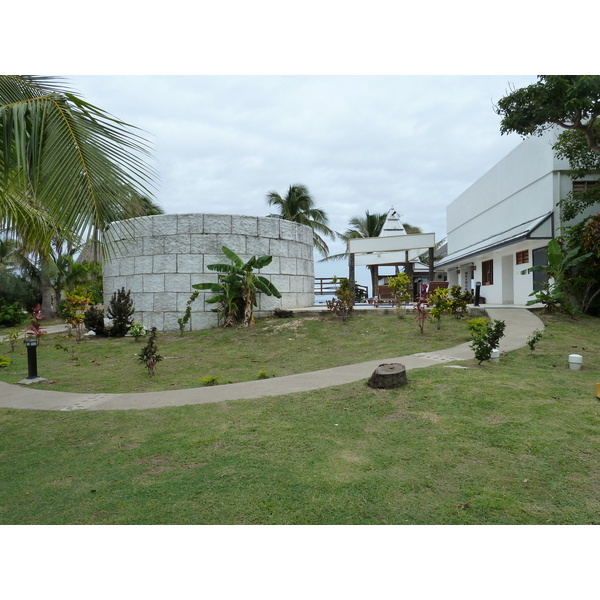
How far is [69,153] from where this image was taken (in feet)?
11.7

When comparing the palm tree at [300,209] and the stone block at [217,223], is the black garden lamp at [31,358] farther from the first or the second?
the palm tree at [300,209]

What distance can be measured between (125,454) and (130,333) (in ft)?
30.5

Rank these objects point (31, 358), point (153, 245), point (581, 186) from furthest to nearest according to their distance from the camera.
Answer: point (581, 186), point (153, 245), point (31, 358)

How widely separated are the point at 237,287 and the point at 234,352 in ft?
10.7

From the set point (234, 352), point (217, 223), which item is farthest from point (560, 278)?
point (217, 223)

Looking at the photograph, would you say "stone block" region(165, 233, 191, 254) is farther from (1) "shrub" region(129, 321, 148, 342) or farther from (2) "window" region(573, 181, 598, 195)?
(2) "window" region(573, 181, 598, 195)

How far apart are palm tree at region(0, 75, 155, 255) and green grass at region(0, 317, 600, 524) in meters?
2.23

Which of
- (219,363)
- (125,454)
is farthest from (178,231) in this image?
(125,454)

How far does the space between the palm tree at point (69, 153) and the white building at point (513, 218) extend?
13.7 m

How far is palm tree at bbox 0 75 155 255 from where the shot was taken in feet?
11.5

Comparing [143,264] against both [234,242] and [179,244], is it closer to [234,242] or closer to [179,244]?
[179,244]

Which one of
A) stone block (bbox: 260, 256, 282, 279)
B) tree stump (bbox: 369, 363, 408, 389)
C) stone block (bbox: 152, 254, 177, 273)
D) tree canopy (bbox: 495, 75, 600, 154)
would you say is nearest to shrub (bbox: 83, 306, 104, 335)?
stone block (bbox: 152, 254, 177, 273)

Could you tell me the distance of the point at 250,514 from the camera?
300 cm

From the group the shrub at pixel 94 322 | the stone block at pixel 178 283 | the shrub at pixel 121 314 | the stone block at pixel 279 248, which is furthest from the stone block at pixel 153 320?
the stone block at pixel 279 248
